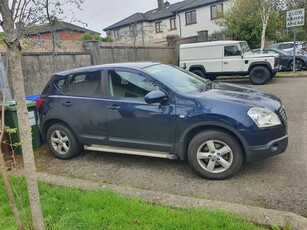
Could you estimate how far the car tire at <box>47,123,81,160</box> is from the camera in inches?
187

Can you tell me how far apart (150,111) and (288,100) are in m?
5.88

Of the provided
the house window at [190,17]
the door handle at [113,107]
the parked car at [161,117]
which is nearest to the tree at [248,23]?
the house window at [190,17]

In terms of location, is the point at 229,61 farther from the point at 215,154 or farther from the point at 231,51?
the point at 215,154

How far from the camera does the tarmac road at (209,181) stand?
3.22 m

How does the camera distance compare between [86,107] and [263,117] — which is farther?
[86,107]

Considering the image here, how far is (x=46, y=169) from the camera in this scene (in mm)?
4531

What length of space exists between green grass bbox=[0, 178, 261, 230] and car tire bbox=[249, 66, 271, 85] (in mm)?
10130

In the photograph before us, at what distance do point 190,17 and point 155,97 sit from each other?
30.6 metres

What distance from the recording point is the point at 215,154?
370cm

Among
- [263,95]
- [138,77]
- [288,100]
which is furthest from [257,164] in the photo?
[288,100]

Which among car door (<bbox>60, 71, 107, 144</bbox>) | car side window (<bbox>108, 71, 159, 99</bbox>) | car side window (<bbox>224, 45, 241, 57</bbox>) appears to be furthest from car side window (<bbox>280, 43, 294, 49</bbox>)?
car door (<bbox>60, 71, 107, 144</bbox>)

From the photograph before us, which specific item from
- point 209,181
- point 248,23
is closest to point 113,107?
point 209,181

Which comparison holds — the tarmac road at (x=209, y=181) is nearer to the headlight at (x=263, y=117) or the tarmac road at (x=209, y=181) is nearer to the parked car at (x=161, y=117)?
the parked car at (x=161, y=117)

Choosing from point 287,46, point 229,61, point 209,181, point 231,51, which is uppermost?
point 287,46
